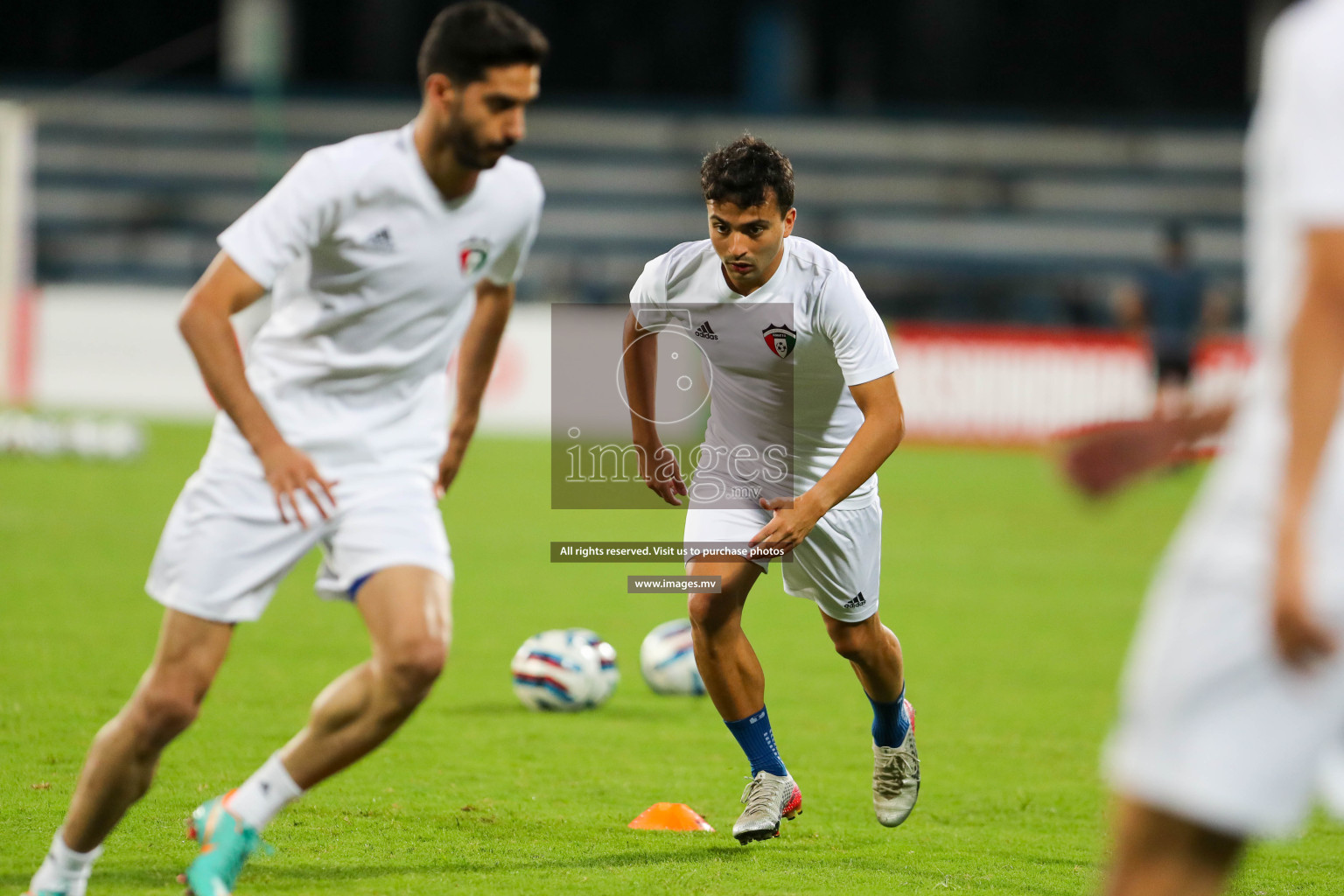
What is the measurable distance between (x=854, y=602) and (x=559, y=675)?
81.1 inches

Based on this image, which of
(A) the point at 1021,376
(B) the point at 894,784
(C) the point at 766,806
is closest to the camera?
(C) the point at 766,806

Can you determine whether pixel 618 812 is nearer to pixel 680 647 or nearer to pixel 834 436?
pixel 834 436

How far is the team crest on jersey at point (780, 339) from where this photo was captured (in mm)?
4879

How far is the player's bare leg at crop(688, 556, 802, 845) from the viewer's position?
4.86 m

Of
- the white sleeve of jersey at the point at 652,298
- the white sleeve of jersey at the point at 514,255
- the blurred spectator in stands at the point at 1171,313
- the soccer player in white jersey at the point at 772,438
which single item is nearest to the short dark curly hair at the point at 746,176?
the soccer player in white jersey at the point at 772,438

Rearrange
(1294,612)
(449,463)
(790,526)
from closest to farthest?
1. (1294,612)
2. (449,463)
3. (790,526)

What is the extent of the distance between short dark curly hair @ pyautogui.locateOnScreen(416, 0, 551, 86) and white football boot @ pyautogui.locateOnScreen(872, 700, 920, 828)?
8.54 feet

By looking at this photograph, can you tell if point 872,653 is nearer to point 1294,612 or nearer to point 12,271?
point 1294,612

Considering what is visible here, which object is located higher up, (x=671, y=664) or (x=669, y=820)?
(x=669, y=820)

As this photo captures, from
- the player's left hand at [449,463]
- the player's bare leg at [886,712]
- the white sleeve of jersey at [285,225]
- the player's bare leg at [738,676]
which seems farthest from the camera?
the player's bare leg at [886,712]

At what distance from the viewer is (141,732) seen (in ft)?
11.7

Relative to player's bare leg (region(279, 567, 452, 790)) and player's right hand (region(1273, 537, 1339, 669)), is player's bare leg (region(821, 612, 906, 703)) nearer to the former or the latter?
player's bare leg (region(279, 567, 452, 790))

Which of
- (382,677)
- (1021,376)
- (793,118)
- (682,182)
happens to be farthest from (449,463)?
(793,118)

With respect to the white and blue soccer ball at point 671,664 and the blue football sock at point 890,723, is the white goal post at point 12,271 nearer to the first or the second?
the white and blue soccer ball at point 671,664
